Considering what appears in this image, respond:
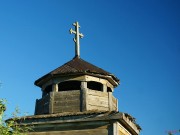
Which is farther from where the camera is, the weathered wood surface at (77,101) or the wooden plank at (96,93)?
the wooden plank at (96,93)

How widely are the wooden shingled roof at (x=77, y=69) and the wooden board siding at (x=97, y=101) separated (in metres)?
0.93

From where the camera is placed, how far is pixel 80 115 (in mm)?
14172

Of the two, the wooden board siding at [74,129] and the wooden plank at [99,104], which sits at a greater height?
the wooden plank at [99,104]

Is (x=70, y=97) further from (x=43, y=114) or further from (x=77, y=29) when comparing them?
(x=77, y=29)

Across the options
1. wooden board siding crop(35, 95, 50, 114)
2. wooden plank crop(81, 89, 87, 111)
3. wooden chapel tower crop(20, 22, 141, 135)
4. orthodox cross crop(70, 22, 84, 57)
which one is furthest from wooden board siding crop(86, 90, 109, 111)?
orthodox cross crop(70, 22, 84, 57)

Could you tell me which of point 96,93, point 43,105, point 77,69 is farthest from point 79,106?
point 43,105

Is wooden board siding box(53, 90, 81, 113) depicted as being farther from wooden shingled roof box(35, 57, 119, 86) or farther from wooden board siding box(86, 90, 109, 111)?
wooden shingled roof box(35, 57, 119, 86)

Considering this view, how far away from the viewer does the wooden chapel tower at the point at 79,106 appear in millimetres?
13977

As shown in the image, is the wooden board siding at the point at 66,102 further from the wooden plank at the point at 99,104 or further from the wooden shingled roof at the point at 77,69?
the wooden shingled roof at the point at 77,69

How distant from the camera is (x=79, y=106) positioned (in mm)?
15031

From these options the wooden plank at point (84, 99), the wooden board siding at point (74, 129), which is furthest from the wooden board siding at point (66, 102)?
the wooden board siding at point (74, 129)

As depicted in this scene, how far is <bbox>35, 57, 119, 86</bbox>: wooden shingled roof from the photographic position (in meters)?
15.6

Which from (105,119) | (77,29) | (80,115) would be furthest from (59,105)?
(77,29)

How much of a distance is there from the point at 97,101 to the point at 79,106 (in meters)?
0.85
